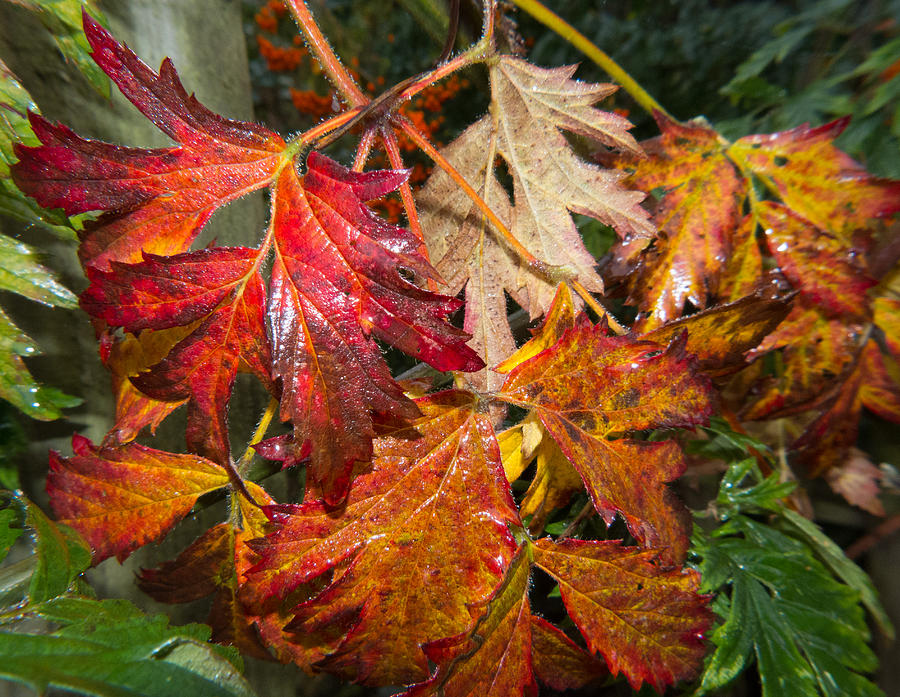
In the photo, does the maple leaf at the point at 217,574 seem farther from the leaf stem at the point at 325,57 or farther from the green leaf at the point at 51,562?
the leaf stem at the point at 325,57

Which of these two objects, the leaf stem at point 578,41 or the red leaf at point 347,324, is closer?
the red leaf at point 347,324

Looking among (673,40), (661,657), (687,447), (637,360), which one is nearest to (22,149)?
(637,360)

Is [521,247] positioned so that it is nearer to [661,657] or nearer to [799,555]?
[661,657]

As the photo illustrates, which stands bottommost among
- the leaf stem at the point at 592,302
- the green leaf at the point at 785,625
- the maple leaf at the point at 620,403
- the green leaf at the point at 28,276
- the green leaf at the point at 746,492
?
the green leaf at the point at 785,625

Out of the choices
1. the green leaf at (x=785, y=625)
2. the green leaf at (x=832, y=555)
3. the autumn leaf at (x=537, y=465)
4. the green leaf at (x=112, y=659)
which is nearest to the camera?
the green leaf at (x=112, y=659)

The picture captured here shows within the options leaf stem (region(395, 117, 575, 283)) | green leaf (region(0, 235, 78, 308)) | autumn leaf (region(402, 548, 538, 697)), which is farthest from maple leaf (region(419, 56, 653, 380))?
green leaf (region(0, 235, 78, 308))

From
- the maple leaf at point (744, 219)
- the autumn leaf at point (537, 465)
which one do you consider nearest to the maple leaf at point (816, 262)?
the maple leaf at point (744, 219)

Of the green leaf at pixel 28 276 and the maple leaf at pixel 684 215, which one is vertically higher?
the maple leaf at pixel 684 215

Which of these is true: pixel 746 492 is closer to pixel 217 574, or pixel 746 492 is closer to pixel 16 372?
pixel 217 574
